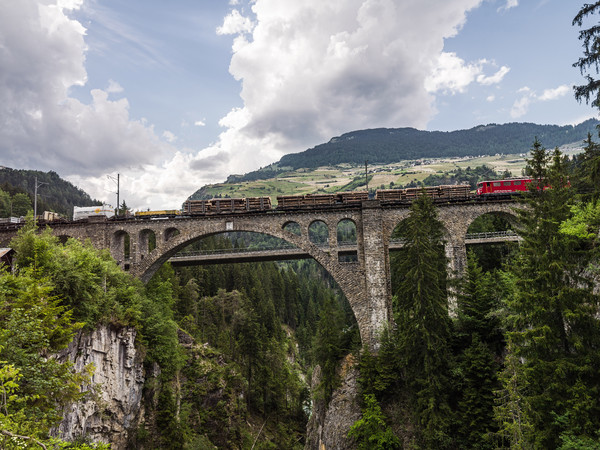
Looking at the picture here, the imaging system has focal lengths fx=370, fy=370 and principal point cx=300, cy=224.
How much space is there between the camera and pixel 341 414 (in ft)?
101

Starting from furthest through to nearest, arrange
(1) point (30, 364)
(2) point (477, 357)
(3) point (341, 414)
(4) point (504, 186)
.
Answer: (4) point (504, 186)
(3) point (341, 414)
(2) point (477, 357)
(1) point (30, 364)

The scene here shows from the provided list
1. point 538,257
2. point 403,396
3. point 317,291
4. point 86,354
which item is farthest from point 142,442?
point 317,291

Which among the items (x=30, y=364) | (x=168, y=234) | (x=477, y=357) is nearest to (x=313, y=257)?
(x=168, y=234)

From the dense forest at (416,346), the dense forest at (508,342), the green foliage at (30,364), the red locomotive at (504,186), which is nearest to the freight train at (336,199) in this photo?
the red locomotive at (504,186)

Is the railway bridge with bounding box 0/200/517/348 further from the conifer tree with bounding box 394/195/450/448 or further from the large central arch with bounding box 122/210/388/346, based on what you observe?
the conifer tree with bounding box 394/195/450/448

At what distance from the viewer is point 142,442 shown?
31.3m

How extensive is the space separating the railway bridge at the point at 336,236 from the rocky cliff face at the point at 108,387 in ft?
32.9

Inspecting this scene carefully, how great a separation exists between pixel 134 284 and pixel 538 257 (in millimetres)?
32866

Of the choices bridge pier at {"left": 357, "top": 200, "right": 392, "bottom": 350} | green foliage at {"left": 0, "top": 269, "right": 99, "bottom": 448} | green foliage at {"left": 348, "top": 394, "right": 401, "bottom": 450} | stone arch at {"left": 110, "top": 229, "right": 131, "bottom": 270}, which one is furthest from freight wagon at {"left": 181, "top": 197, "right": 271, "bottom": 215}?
green foliage at {"left": 0, "top": 269, "right": 99, "bottom": 448}

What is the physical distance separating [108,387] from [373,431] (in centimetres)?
2003

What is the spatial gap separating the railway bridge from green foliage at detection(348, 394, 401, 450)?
6385 millimetres

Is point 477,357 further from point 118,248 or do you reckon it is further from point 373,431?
point 118,248

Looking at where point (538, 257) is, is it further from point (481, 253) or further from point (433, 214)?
point (481, 253)

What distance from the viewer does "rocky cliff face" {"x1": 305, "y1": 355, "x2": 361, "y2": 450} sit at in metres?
29.8
